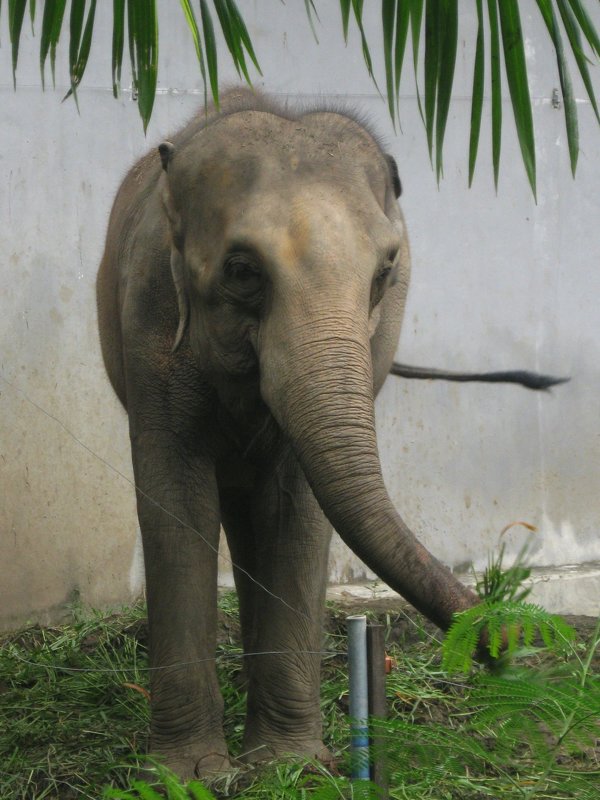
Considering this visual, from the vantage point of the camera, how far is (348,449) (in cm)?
279

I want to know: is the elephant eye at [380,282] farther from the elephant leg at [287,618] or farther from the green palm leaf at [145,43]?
the green palm leaf at [145,43]

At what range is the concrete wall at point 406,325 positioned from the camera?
5668 mm

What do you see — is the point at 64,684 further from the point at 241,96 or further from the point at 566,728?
the point at 566,728

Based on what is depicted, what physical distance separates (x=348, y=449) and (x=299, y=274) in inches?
19.5

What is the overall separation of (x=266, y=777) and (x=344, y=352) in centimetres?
115

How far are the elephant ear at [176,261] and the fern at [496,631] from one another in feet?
5.31

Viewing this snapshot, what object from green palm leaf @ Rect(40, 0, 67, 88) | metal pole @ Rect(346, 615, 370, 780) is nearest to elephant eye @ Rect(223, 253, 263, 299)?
green palm leaf @ Rect(40, 0, 67, 88)

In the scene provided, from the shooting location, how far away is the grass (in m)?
2.03

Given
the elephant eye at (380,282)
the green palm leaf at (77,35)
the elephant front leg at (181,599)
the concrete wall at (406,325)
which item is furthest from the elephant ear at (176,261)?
the concrete wall at (406,325)

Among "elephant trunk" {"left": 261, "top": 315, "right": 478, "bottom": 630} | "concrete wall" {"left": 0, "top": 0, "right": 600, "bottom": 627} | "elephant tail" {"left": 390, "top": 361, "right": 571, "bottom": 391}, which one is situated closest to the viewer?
"elephant trunk" {"left": 261, "top": 315, "right": 478, "bottom": 630}

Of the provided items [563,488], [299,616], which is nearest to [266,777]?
[299,616]

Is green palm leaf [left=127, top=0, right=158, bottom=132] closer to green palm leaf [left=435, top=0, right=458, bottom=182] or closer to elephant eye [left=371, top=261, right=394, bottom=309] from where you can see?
green palm leaf [left=435, top=0, right=458, bottom=182]

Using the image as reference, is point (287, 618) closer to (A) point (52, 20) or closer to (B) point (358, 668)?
(B) point (358, 668)

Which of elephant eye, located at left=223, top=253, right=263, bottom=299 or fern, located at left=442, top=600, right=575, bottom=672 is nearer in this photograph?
fern, located at left=442, top=600, right=575, bottom=672
